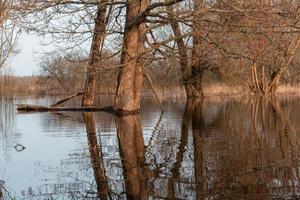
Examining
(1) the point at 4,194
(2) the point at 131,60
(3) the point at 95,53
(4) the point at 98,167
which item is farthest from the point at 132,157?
(3) the point at 95,53

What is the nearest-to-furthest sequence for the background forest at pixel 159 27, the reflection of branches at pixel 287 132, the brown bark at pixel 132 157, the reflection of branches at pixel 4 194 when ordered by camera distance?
the reflection of branches at pixel 4 194 < the brown bark at pixel 132 157 < the reflection of branches at pixel 287 132 < the background forest at pixel 159 27

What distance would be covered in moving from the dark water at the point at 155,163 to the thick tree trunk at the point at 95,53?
20.4 ft

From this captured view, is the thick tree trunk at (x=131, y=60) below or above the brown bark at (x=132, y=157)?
above

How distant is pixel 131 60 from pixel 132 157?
431 inches

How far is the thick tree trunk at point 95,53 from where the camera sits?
20734 millimetres

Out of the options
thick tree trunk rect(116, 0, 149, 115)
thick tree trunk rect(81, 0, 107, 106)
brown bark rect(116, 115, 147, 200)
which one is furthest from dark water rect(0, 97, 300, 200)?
thick tree trunk rect(81, 0, 107, 106)

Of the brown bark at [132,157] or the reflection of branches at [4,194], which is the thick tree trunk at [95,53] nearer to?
the brown bark at [132,157]

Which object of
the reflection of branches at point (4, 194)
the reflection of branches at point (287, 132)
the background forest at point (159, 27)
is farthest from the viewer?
the background forest at point (159, 27)

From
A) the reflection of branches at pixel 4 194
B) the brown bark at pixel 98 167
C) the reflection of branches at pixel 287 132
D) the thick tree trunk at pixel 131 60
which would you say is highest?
the thick tree trunk at pixel 131 60

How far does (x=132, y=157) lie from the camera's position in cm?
982

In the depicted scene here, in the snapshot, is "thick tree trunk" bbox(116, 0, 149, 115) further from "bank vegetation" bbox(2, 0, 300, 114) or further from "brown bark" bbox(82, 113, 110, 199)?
"brown bark" bbox(82, 113, 110, 199)

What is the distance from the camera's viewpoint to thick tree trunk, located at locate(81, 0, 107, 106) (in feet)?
68.0

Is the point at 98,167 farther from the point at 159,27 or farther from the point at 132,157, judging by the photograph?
the point at 159,27

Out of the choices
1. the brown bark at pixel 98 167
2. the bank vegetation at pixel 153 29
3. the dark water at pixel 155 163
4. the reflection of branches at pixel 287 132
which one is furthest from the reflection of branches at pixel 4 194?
the bank vegetation at pixel 153 29
